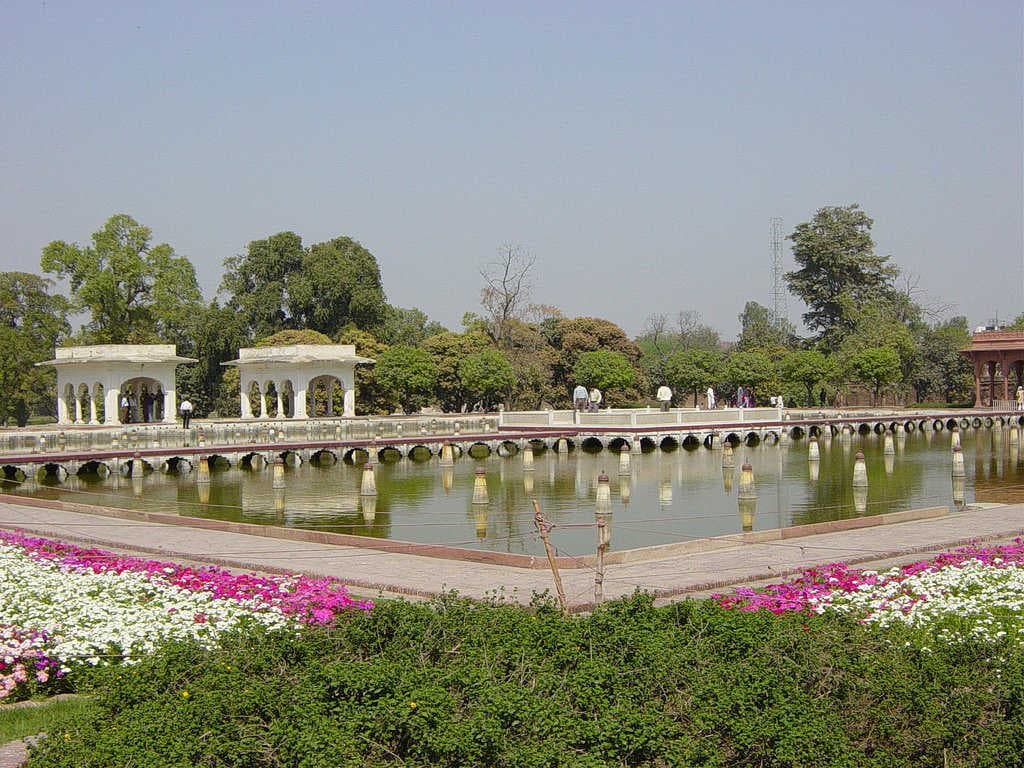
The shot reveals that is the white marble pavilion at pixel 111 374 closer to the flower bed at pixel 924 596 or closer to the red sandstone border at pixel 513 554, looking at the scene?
the red sandstone border at pixel 513 554

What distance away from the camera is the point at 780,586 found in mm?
12883

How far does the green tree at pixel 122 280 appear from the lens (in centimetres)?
5941

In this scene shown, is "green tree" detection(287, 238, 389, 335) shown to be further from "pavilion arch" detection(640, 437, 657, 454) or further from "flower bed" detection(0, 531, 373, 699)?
"flower bed" detection(0, 531, 373, 699)

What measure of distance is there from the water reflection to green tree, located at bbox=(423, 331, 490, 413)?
18.9m

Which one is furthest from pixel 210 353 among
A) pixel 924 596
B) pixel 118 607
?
pixel 924 596

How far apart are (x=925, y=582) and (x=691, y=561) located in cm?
381

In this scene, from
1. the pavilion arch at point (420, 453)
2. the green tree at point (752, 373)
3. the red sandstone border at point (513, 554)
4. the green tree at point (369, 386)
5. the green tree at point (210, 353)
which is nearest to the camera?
the red sandstone border at point (513, 554)

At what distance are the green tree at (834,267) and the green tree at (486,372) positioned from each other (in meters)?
35.6

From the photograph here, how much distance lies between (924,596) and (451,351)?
54.4m

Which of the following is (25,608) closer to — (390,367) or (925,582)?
(925,582)

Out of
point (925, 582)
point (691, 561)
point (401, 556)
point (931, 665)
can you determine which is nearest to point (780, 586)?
point (925, 582)

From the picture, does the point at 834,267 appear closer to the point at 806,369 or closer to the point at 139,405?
the point at 806,369

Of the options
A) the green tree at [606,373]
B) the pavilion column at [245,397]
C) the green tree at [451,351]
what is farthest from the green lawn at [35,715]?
the green tree at [606,373]

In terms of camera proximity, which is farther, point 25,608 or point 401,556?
point 401,556
